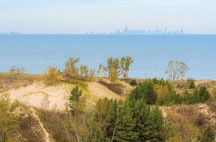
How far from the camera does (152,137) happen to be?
28.3 meters

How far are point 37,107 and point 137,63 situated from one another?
115400 millimetres

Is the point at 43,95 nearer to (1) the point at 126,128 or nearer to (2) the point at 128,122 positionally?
(2) the point at 128,122

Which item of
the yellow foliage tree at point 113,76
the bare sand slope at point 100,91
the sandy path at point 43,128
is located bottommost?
the sandy path at point 43,128

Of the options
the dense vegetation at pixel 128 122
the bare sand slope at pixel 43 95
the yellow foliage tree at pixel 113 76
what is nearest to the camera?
the dense vegetation at pixel 128 122

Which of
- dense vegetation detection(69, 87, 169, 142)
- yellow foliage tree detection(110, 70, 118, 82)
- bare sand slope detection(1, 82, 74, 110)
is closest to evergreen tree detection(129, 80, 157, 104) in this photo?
dense vegetation detection(69, 87, 169, 142)

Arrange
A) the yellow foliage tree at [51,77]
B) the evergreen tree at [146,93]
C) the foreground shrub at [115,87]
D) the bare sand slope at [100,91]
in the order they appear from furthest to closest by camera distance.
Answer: the foreground shrub at [115,87] → the bare sand slope at [100,91] → the yellow foliage tree at [51,77] → the evergreen tree at [146,93]

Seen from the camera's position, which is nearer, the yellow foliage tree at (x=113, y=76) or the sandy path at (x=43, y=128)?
the sandy path at (x=43, y=128)

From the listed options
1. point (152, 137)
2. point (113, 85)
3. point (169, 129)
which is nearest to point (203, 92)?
point (169, 129)

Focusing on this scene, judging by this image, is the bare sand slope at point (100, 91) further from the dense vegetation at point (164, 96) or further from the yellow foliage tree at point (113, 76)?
the dense vegetation at point (164, 96)

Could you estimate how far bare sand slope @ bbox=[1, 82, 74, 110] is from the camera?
36638mm

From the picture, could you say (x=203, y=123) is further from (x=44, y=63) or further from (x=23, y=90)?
(x=44, y=63)

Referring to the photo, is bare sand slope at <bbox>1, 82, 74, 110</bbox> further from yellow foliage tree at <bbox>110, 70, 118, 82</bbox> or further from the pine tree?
yellow foliage tree at <bbox>110, 70, 118, 82</bbox>

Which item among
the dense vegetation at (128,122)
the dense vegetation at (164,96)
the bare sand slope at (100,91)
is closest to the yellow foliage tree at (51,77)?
the bare sand slope at (100,91)

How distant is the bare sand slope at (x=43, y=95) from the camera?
36.6 metres
